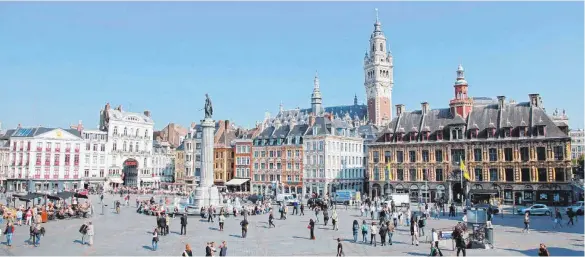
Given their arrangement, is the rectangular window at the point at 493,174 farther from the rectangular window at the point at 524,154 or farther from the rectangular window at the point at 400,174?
the rectangular window at the point at 400,174

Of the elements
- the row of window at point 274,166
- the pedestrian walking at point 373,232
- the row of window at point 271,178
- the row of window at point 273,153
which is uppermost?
the row of window at point 273,153

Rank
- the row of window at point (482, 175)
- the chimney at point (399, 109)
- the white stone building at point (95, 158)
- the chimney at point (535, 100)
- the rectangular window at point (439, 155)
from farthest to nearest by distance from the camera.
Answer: the white stone building at point (95, 158) → the chimney at point (399, 109) → the rectangular window at point (439, 155) → the chimney at point (535, 100) → the row of window at point (482, 175)

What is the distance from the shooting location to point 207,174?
44000 mm

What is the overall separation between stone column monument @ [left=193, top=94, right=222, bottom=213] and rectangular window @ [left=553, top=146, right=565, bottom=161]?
35233mm

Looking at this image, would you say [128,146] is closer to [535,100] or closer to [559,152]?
[535,100]

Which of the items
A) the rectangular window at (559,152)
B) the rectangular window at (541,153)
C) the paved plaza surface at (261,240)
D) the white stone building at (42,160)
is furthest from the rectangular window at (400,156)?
the white stone building at (42,160)

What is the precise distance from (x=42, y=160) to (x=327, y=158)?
146ft

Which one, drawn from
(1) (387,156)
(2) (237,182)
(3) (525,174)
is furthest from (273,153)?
(3) (525,174)

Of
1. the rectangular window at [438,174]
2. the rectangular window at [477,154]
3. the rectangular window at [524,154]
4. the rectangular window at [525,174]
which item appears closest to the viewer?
the rectangular window at [525,174]

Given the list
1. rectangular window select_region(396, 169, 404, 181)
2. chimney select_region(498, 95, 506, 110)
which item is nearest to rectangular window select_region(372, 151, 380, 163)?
rectangular window select_region(396, 169, 404, 181)

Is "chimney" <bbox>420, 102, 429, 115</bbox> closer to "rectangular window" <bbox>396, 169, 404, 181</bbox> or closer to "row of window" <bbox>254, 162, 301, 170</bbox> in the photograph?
"rectangular window" <bbox>396, 169, 404, 181</bbox>

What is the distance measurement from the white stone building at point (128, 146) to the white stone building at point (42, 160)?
23.0 feet

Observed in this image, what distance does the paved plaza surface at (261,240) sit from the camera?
23188 millimetres

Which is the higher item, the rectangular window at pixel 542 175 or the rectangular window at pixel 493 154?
the rectangular window at pixel 493 154
